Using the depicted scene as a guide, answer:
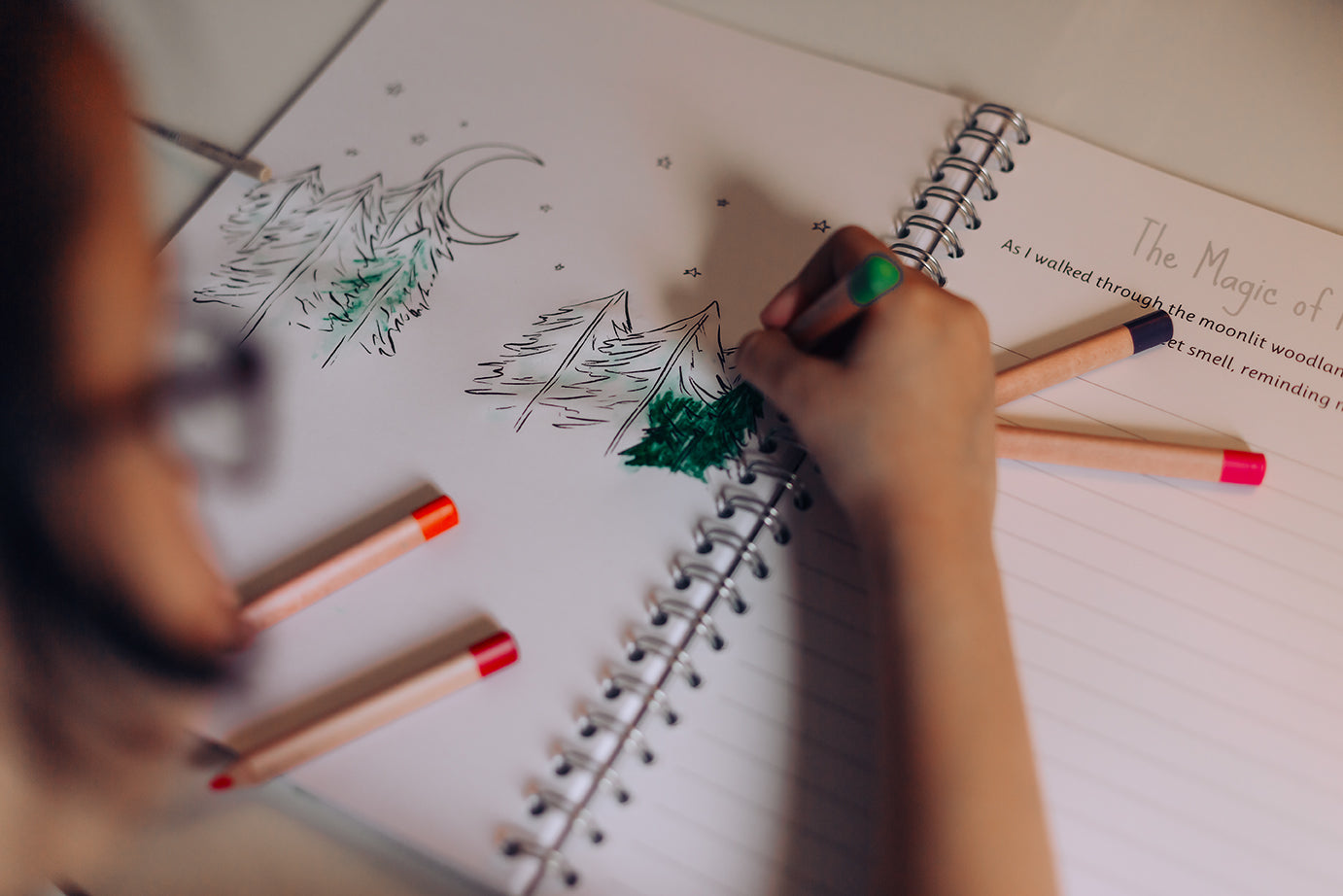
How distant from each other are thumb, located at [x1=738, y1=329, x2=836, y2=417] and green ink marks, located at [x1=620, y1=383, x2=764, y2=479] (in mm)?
25

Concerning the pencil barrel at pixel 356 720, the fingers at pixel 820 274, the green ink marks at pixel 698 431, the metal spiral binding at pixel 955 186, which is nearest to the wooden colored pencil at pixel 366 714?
the pencil barrel at pixel 356 720

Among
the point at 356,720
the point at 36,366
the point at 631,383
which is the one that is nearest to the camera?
the point at 36,366

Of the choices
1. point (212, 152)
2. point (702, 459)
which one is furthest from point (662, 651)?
point (212, 152)

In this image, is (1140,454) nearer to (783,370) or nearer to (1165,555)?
(1165,555)

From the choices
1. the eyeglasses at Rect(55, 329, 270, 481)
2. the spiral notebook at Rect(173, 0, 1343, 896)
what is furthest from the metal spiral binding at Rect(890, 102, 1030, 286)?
the eyeglasses at Rect(55, 329, 270, 481)

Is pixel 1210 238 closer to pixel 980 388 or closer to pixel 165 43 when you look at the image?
pixel 980 388

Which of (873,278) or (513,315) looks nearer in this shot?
(873,278)

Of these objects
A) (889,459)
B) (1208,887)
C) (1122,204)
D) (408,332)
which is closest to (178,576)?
(408,332)

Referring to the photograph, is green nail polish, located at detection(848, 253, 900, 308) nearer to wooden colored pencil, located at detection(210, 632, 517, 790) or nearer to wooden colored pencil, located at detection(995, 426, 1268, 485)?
wooden colored pencil, located at detection(995, 426, 1268, 485)

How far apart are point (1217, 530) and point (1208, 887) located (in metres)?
0.19

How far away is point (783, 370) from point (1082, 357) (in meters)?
0.20

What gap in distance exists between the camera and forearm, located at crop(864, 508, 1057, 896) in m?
0.37

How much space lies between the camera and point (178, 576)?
43 centimetres

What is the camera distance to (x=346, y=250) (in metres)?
0.60
